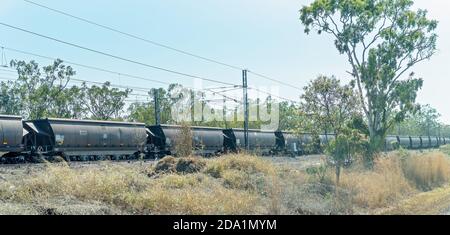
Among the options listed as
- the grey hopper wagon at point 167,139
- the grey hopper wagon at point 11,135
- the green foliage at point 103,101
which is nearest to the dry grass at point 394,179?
the grey hopper wagon at point 167,139

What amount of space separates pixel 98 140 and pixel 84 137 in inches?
54.9

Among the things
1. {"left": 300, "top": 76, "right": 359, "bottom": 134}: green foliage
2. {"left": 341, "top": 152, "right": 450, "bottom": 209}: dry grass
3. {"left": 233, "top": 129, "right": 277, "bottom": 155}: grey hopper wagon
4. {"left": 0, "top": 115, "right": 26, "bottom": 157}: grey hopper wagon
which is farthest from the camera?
{"left": 233, "top": 129, "right": 277, "bottom": 155}: grey hopper wagon

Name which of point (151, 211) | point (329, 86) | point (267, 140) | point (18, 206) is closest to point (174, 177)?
point (151, 211)

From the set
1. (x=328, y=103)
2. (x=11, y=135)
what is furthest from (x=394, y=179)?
(x=11, y=135)

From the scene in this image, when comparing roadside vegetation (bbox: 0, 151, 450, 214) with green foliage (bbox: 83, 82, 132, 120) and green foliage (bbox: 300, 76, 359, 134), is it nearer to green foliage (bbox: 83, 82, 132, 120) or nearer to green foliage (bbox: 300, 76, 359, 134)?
green foliage (bbox: 300, 76, 359, 134)

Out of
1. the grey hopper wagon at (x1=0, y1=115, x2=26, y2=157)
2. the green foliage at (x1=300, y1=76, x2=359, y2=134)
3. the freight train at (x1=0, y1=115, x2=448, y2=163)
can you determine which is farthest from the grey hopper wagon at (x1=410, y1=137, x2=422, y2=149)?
the grey hopper wagon at (x1=0, y1=115, x2=26, y2=157)

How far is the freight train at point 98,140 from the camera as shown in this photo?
86.3 ft

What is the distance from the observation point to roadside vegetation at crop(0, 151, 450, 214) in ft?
33.2

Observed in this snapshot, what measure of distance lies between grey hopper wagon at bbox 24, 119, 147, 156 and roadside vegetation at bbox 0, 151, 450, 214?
521 inches

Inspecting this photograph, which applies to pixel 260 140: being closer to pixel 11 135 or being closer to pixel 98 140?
pixel 98 140

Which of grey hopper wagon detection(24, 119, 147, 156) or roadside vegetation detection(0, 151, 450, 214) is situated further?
grey hopper wagon detection(24, 119, 147, 156)

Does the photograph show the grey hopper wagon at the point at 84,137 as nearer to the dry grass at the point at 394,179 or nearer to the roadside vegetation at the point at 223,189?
the roadside vegetation at the point at 223,189

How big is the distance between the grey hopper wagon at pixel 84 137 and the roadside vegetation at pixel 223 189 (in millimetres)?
13228

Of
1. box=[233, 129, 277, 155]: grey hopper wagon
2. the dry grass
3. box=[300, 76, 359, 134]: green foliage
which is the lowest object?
the dry grass
